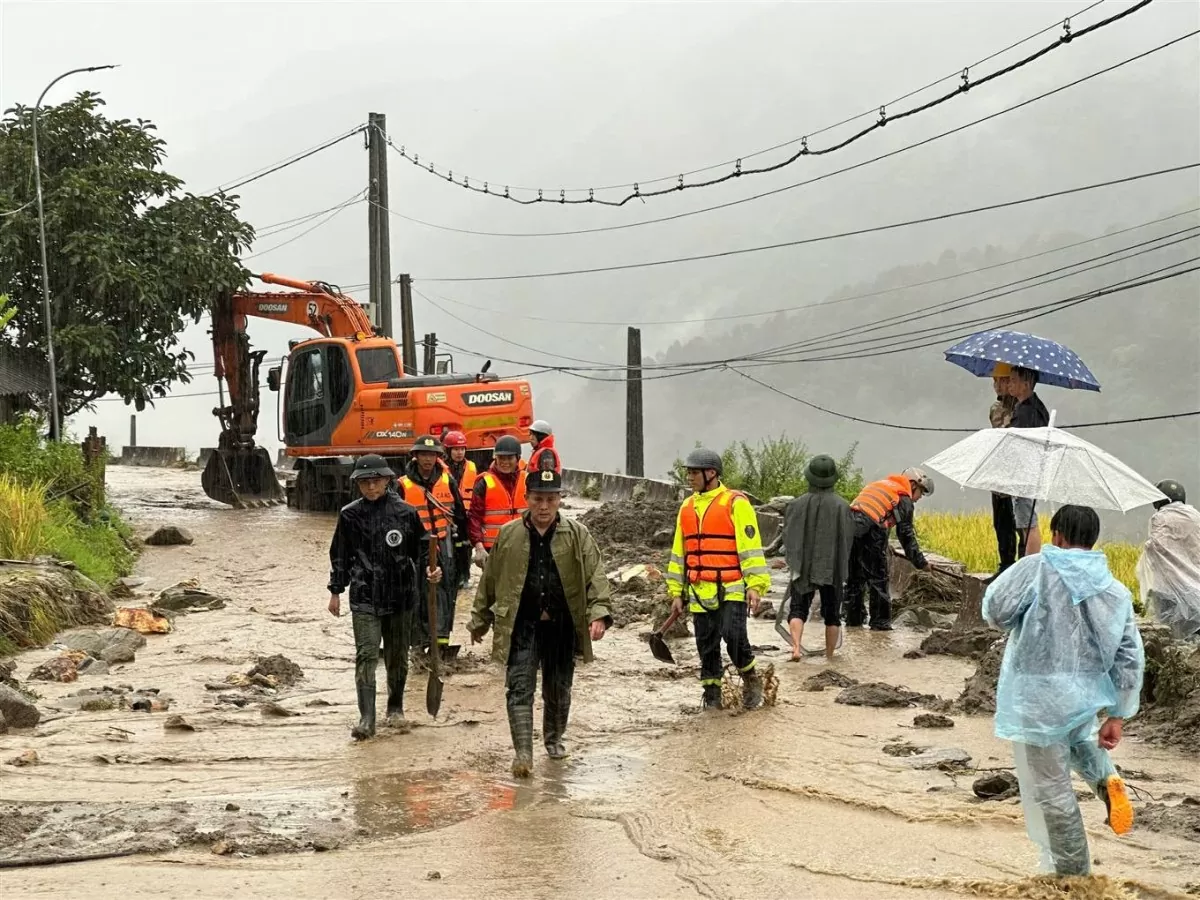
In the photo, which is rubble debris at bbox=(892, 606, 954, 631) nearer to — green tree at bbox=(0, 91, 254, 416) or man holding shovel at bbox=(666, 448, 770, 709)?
man holding shovel at bbox=(666, 448, 770, 709)

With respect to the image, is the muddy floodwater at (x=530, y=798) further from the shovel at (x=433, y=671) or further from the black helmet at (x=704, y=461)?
the black helmet at (x=704, y=461)

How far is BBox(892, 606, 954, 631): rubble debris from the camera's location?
15688mm

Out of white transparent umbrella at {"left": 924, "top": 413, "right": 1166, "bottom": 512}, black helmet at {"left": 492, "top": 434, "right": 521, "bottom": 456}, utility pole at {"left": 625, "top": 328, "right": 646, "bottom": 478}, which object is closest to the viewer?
white transparent umbrella at {"left": 924, "top": 413, "right": 1166, "bottom": 512}

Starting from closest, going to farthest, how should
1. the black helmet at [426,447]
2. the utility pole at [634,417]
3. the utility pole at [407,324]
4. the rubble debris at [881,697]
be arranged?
the rubble debris at [881,697] < the black helmet at [426,447] < the utility pole at [634,417] < the utility pole at [407,324]

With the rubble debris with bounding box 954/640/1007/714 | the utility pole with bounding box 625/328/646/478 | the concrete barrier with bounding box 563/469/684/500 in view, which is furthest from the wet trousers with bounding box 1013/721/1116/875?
the utility pole with bounding box 625/328/646/478

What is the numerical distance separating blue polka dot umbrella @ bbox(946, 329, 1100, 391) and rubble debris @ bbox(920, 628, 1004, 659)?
108 inches

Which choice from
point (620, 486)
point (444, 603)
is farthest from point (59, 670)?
point (620, 486)

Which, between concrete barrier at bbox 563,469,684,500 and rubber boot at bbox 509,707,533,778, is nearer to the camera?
rubber boot at bbox 509,707,533,778

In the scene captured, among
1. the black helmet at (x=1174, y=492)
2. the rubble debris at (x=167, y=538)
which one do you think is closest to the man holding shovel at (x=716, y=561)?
the black helmet at (x=1174, y=492)

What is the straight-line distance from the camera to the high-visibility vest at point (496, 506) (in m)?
12.8

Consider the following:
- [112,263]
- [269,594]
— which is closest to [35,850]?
[269,594]

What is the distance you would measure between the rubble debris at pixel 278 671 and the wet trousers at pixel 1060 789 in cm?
732

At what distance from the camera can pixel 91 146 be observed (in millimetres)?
30453

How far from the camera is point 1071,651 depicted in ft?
20.1
